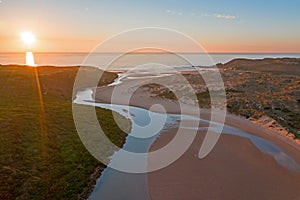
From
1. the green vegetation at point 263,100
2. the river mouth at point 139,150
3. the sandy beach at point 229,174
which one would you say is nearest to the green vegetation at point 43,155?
the river mouth at point 139,150

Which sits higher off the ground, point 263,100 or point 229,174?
point 263,100

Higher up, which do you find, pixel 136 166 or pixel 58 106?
pixel 58 106

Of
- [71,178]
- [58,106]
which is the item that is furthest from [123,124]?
[71,178]

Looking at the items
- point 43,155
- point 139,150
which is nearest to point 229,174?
point 139,150

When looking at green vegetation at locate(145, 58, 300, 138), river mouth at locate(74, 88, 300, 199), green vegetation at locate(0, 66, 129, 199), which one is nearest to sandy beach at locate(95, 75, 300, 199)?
river mouth at locate(74, 88, 300, 199)

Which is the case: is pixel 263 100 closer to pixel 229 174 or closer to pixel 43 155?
pixel 229 174

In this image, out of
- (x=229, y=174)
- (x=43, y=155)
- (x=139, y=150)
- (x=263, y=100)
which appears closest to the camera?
(x=229, y=174)

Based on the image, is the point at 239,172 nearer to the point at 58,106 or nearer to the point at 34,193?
the point at 34,193

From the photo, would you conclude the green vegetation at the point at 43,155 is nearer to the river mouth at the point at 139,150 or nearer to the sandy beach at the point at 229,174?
the river mouth at the point at 139,150
